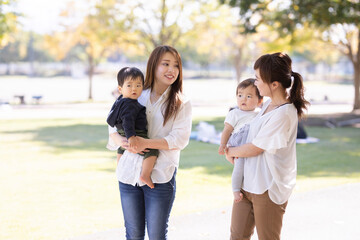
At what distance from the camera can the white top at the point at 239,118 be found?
3.35 m

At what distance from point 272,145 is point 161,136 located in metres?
0.75

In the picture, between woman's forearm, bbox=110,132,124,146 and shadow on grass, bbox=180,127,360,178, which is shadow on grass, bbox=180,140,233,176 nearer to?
shadow on grass, bbox=180,127,360,178

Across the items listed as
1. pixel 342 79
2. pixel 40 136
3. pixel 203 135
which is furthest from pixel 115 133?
pixel 342 79

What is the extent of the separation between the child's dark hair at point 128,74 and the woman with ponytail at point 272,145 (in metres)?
0.79

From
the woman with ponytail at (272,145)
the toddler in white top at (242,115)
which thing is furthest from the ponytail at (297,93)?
the toddler in white top at (242,115)

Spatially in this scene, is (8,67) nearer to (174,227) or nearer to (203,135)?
(203,135)

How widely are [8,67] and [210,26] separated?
68.1 m

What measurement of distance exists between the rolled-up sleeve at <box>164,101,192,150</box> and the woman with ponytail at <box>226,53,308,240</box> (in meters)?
0.37

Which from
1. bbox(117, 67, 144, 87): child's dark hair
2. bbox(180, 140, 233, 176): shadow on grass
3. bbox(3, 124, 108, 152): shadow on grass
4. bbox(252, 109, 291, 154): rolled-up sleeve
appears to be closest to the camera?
bbox(252, 109, 291, 154): rolled-up sleeve

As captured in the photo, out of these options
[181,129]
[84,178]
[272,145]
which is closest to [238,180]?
[272,145]

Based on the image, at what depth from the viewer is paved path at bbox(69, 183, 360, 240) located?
15.9ft

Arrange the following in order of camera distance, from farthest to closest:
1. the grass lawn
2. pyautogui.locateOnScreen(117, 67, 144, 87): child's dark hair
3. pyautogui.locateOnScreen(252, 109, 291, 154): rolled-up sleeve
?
the grass lawn → pyautogui.locateOnScreen(117, 67, 144, 87): child's dark hair → pyautogui.locateOnScreen(252, 109, 291, 154): rolled-up sleeve

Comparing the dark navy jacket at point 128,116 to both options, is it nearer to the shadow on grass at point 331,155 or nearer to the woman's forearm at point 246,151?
the woman's forearm at point 246,151

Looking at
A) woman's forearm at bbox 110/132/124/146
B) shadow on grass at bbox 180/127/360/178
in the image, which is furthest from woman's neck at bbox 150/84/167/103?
shadow on grass at bbox 180/127/360/178
